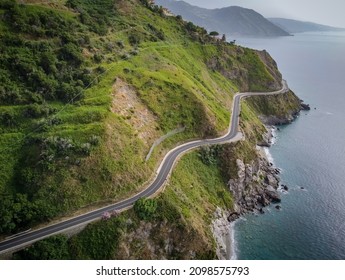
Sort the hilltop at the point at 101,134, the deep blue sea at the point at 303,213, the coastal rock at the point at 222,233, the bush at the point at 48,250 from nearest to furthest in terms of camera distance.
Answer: the bush at the point at 48,250, the hilltop at the point at 101,134, the coastal rock at the point at 222,233, the deep blue sea at the point at 303,213

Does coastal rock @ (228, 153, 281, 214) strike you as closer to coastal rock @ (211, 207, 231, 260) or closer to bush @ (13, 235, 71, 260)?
coastal rock @ (211, 207, 231, 260)

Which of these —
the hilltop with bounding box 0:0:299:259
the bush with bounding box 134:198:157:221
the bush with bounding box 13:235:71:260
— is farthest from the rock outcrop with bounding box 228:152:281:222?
the bush with bounding box 13:235:71:260

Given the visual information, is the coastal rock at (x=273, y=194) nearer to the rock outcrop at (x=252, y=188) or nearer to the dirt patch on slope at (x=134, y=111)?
the rock outcrop at (x=252, y=188)

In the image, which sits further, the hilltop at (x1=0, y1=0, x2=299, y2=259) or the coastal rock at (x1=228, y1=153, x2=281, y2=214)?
the coastal rock at (x1=228, y1=153, x2=281, y2=214)

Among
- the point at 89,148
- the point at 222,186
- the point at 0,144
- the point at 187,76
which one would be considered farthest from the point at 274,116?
the point at 0,144

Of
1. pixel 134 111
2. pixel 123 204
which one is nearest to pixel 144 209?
pixel 123 204

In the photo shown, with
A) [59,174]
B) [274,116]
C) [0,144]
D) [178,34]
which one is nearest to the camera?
[59,174]

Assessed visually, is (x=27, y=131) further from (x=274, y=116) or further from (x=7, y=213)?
(x=274, y=116)

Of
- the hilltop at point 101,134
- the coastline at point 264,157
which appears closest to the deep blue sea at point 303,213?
the coastline at point 264,157
